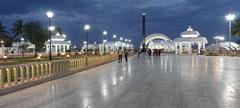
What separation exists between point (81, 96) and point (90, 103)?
4.95ft

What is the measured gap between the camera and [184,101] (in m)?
10.1

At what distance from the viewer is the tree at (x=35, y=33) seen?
101375 mm

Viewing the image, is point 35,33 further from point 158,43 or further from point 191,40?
point 158,43

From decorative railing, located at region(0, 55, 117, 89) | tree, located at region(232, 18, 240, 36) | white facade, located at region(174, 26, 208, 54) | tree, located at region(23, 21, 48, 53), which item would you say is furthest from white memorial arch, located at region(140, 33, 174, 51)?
decorative railing, located at region(0, 55, 117, 89)

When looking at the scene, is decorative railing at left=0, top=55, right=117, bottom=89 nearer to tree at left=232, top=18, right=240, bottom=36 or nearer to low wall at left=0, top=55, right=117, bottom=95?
low wall at left=0, top=55, right=117, bottom=95

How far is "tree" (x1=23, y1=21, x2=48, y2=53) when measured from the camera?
101 meters

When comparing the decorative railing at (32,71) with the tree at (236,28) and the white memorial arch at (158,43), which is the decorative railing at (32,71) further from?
the white memorial arch at (158,43)

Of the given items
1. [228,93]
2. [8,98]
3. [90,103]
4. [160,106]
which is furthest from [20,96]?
[228,93]

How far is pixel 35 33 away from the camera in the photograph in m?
102

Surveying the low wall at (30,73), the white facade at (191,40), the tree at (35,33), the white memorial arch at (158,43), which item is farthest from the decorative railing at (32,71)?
the white memorial arch at (158,43)

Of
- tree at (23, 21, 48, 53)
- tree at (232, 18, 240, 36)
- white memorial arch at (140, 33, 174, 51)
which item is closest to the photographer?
tree at (232, 18, 240, 36)

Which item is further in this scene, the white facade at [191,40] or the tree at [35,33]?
the tree at [35,33]

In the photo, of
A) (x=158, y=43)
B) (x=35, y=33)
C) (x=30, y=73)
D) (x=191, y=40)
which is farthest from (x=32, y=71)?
(x=158, y=43)

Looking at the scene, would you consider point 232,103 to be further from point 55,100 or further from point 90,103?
point 55,100
